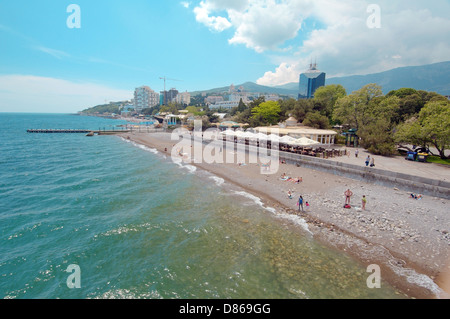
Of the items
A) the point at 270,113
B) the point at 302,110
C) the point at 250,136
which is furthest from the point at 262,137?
the point at 270,113

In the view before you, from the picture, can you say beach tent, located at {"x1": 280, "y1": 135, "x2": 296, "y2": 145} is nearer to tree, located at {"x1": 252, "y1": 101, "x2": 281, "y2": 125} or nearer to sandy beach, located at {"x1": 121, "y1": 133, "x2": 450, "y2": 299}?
sandy beach, located at {"x1": 121, "y1": 133, "x2": 450, "y2": 299}

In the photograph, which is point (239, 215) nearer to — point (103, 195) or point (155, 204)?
point (155, 204)

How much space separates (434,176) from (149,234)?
69.1 ft

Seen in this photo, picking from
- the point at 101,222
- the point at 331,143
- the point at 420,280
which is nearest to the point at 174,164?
the point at 101,222

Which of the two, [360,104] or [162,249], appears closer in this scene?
[162,249]

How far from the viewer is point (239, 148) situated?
33.0 m

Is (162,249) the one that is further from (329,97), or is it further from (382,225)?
(329,97)

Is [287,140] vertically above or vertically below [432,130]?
below

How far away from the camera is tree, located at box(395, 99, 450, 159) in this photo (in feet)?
65.6

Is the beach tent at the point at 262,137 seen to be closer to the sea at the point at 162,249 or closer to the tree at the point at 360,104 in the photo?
the sea at the point at 162,249

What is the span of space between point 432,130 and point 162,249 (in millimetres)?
25657

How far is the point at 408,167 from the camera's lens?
19.5m

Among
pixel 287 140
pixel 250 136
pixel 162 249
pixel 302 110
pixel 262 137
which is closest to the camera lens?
pixel 162 249

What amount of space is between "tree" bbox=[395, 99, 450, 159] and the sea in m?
18.0
